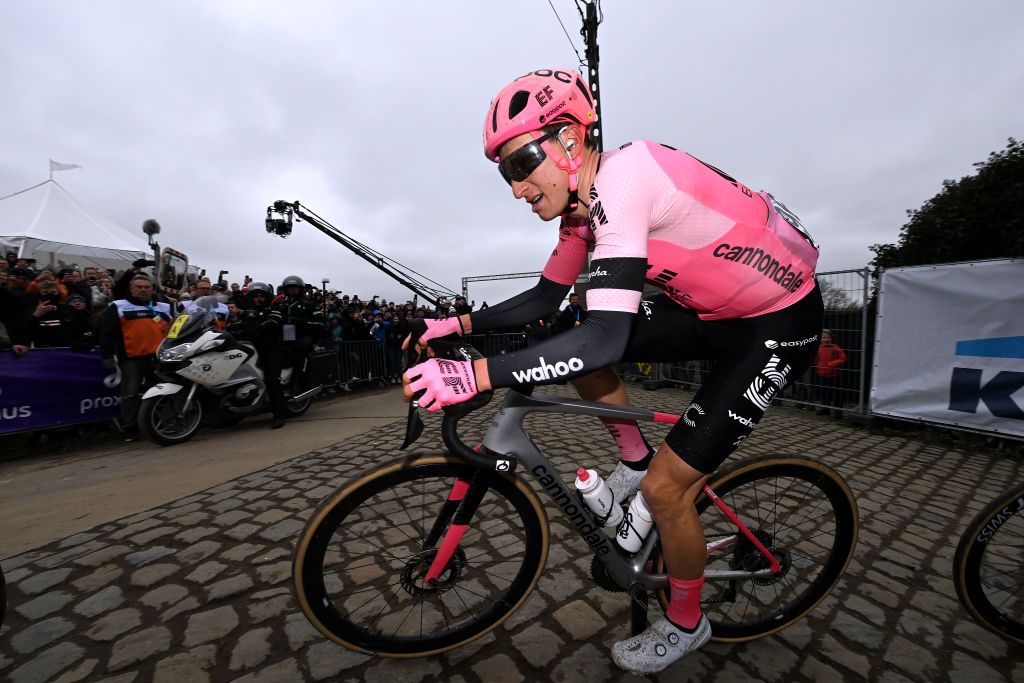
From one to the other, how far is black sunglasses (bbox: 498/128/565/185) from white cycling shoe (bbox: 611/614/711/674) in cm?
192

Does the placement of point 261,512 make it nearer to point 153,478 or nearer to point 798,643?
point 153,478

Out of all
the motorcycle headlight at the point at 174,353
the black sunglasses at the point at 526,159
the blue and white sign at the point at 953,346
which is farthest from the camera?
the motorcycle headlight at the point at 174,353

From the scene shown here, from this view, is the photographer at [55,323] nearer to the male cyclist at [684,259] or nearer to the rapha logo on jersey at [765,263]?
the male cyclist at [684,259]

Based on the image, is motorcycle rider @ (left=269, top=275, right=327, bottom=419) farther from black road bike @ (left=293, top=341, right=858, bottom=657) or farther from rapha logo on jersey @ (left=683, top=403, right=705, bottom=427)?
rapha logo on jersey @ (left=683, top=403, right=705, bottom=427)

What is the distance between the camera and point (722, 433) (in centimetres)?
176

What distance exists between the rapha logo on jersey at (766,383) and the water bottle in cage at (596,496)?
2.30 feet

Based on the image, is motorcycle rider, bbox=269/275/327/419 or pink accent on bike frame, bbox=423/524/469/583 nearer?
pink accent on bike frame, bbox=423/524/469/583

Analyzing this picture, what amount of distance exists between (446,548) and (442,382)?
0.85 m

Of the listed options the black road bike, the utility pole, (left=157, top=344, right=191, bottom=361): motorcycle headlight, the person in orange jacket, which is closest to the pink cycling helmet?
the black road bike

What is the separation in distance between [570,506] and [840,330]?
6768mm

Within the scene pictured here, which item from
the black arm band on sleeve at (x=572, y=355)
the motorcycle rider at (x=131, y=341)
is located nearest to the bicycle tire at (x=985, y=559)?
the black arm band on sleeve at (x=572, y=355)

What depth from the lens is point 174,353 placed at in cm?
560

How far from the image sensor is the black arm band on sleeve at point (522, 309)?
7.65ft

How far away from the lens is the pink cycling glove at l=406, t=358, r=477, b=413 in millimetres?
1419
